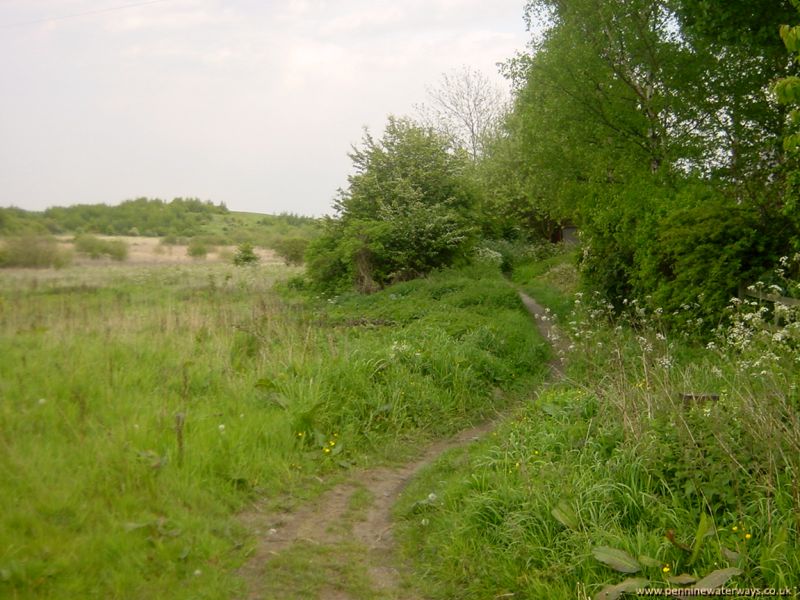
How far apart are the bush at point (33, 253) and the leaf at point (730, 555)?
820 centimetres

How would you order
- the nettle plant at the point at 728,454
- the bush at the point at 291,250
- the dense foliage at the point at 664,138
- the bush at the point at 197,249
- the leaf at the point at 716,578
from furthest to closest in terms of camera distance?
1. the bush at the point at 291,250
2. the bush at the point at 197,249
3. the dense foliage at the point at 664,138
4. the nettle plant at the point at 728,454
5. the leaf at the point at 716,578

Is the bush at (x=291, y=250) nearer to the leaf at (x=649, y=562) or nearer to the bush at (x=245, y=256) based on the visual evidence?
the bush at (x=245, y=256)

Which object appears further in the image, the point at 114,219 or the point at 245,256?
the point at 245,256

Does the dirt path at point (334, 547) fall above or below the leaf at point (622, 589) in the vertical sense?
below

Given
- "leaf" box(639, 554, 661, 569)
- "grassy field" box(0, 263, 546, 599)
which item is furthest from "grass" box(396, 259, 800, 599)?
"grassy field" box(0, 263, 546, 599)

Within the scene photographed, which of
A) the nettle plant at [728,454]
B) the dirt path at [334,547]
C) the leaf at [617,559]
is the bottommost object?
the dirt path at [334,547]

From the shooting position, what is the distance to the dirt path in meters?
4.98

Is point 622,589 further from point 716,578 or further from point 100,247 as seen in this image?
point 100,247

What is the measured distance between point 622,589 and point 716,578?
1.72 feet

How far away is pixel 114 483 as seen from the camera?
5.72 m

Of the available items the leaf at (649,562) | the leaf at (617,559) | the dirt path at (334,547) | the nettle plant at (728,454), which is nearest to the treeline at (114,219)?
the dirt path at (334,547)

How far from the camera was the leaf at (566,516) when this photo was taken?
4.94 metres

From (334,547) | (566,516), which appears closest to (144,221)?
(334,547)

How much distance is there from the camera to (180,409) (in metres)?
7.38
